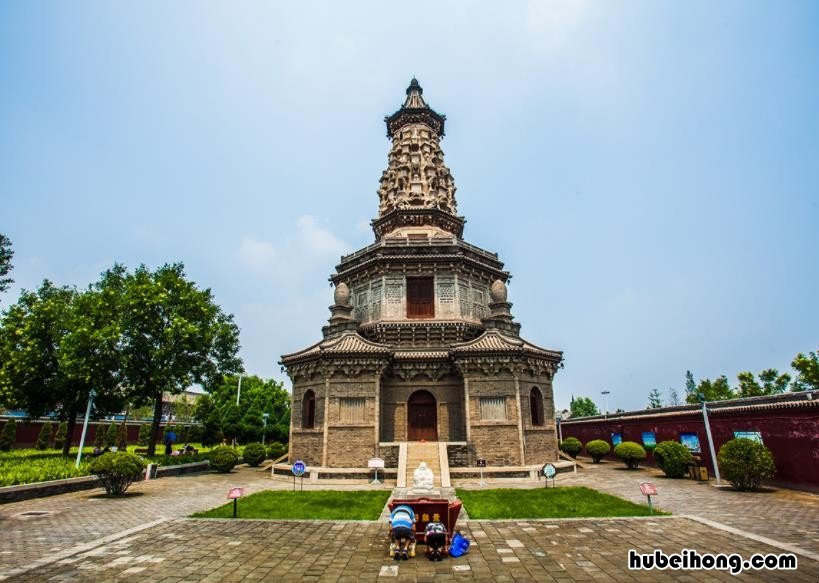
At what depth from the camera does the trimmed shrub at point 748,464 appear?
15.5 meters

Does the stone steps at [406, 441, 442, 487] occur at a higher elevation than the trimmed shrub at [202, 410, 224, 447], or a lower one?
lower

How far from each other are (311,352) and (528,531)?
14706mm

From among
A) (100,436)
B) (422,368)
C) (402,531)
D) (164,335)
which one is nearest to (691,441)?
(422,368)

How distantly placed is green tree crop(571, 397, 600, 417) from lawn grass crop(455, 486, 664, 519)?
260 ft

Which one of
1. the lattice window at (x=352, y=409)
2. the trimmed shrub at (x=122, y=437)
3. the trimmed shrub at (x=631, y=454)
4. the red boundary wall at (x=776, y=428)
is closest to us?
the red boundary wall at (x=776, y=428)

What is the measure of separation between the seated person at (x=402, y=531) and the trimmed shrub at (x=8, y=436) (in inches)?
1674

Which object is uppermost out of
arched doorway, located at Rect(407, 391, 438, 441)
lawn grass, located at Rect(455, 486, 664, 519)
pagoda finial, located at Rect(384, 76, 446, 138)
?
pagoda finial, located at Rect(384, 76, 446, 138)

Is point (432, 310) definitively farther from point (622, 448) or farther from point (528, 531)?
point (528, 531)

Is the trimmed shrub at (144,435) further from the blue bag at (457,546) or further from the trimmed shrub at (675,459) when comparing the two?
the blue bag at (457,546)

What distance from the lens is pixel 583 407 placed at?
9000 centimetres

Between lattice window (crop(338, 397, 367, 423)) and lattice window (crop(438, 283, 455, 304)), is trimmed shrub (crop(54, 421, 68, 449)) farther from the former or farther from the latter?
lattice window (crop(438, 283, 455, 304))

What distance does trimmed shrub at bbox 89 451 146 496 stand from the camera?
52.5 ft

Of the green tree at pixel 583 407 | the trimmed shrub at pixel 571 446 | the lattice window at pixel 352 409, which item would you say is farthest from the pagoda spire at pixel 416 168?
the green tree at pixel 583 407

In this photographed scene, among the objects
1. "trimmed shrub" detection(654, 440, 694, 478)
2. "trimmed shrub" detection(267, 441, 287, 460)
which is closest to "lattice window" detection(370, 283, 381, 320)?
"trimmed shrub" detection(267, 441, 287, 460)
